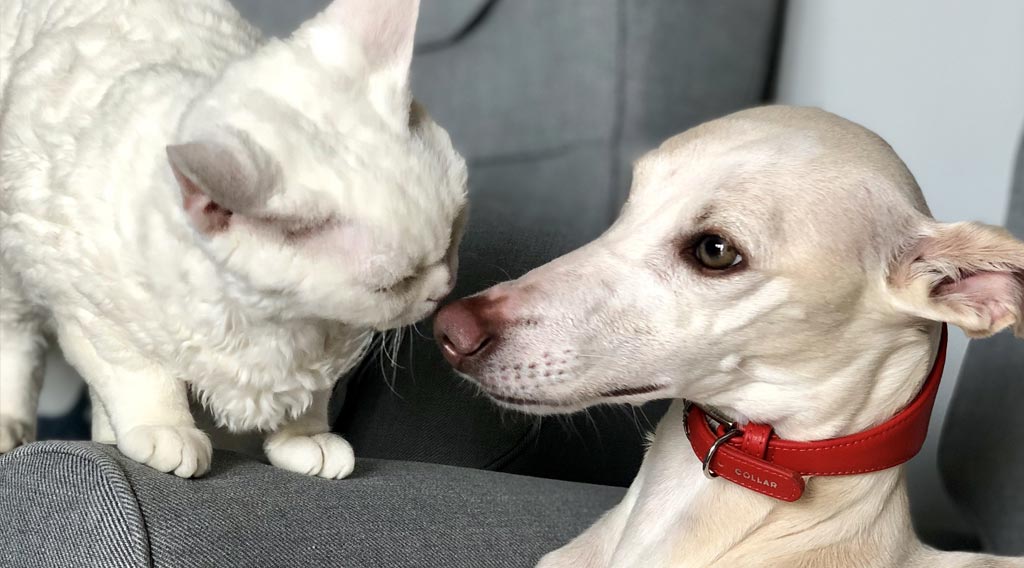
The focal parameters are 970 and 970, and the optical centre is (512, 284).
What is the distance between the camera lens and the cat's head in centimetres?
80

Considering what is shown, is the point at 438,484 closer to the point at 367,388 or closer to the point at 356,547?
the point at 356,547

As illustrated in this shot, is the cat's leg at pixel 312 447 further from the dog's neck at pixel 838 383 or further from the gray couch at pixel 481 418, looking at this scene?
the dog's neck at pixel 838 383

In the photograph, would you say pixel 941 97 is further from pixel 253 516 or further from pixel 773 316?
pixel 253 516

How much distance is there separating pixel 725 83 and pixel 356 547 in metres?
1.66

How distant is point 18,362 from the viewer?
1.21 m

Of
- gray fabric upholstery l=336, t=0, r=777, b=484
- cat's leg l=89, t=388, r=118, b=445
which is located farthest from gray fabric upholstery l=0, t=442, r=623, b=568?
gray fabric upholstery l=336, t=0, r=777, b=484

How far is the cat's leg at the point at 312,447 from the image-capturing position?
108cm

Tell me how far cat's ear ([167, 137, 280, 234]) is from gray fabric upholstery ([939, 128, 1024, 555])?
1.17 meters

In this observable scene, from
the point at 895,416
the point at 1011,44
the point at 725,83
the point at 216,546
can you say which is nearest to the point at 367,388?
the point at 216,546

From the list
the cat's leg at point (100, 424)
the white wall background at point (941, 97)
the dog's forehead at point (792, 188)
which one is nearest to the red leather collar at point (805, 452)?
the dog's forehead at point (792, 188)

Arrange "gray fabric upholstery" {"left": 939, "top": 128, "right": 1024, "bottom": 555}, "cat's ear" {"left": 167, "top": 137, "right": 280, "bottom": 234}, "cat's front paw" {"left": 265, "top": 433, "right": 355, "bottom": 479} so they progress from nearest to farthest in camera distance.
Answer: "cat's ear" {"left": 167, "top": 137, "right": 280, "bottom": 234} → "cat's front paw" {"left": 265, "top": 433, "right": 355, "bottom": 479} → "gray fabric upholstery" {"left": 939, "top": 128, "right": 1024, "bottom": 555}

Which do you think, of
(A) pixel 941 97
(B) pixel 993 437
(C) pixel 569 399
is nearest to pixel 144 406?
(C) pixel 569 399

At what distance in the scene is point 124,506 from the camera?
0.82 m

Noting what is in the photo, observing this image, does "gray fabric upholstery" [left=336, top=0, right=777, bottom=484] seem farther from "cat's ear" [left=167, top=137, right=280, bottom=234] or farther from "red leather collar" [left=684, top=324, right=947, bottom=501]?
"cat's ear" [left=167, top=137, right=280, bottom=234]
